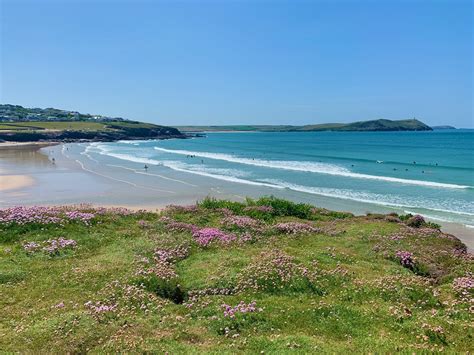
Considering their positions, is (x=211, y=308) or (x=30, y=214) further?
(x=30, y=214)

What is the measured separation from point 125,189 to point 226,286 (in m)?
38.2

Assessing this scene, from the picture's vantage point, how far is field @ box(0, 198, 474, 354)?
11.0 m

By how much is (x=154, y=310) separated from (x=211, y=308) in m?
1.79

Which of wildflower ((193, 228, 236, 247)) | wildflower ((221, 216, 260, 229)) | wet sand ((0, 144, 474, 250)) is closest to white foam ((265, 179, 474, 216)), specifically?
wet sand ((0, 144, 474, 250))

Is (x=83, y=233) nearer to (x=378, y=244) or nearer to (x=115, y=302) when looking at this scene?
(x=115, y=302)

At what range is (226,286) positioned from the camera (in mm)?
14492

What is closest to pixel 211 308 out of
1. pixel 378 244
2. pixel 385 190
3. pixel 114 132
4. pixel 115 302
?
pixel 115 302

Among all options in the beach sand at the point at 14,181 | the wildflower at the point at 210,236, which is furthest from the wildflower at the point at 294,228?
the beach sand at the point at 14,181

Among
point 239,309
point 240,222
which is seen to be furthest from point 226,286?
point 240,222

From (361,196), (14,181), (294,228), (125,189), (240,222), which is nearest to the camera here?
(294,228)

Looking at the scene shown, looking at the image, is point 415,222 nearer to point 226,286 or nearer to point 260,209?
point 260,209

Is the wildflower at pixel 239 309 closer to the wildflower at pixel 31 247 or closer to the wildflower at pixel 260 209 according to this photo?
the wildflower at pixel 31 247

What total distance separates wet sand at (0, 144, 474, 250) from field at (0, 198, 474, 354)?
11.5 metres

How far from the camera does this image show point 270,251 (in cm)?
1788
